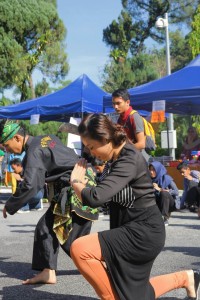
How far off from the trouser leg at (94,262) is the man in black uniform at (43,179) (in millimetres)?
1157

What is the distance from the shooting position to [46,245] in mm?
5105

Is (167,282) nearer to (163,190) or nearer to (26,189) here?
(26,189)

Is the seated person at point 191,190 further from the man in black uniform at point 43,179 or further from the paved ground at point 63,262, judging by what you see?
the man in black uniform at point 43,179

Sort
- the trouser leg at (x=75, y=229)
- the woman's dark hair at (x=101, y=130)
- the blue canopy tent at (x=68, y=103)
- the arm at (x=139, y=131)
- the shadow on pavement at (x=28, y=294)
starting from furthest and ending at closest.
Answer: the blue canopy tent at (x=68, y=103), the arm at (x=139, y=131), the trouser leg at (x=75, y=229), the shadow on pavement at (x=28, y=294), the woman's dark hair at (x=101, y=130)

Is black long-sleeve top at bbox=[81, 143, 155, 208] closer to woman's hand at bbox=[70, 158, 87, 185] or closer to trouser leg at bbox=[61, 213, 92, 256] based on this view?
woman's hand at bbox=[70, 158, 87, 185]

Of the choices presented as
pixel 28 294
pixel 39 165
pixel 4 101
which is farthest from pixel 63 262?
pixel 4 101

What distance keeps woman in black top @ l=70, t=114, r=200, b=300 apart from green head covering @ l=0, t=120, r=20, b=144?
4.19 ft

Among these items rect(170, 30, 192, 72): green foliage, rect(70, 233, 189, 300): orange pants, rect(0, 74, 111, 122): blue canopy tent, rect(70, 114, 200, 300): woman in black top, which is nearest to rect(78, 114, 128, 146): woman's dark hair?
rect(70, 114, 200, 300): woman in black top

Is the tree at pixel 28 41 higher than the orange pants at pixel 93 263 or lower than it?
higher

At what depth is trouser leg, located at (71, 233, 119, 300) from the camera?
3703mm

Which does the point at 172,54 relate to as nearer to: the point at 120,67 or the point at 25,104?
the point at 120,67

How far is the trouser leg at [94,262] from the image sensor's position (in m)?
3.70

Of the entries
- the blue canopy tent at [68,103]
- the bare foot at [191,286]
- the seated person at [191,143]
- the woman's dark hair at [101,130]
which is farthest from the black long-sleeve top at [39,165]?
the seated person at [191,143]

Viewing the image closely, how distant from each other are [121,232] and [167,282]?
0.65 metres
